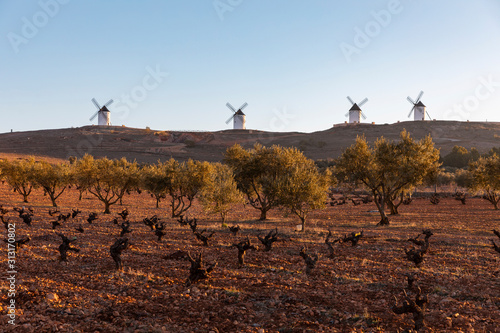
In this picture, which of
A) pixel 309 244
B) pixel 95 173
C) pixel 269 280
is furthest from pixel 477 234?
pixel 95 173

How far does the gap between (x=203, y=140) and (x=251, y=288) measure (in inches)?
5678

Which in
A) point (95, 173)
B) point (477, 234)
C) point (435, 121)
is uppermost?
point (435, 121)

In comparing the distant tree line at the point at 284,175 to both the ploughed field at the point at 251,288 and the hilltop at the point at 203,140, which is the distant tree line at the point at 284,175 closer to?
the ploughed field at the point at 251,288

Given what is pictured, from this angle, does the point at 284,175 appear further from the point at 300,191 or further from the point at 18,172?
the point at 18,172

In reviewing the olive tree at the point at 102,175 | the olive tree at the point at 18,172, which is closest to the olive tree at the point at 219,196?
the olive tree at the point at 102,175

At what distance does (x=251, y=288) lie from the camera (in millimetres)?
15852

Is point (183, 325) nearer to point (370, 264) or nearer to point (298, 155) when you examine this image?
point (370, 264)

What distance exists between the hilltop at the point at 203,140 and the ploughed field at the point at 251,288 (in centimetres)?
10021

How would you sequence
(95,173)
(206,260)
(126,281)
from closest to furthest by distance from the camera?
1. (126,281)
2. (206,260)
3. (95,173)

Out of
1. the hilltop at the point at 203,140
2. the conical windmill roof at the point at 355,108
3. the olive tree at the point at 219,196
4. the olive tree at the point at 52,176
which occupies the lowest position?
the olive tree at the point at 219,196

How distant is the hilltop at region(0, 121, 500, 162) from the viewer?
12950 centimetres

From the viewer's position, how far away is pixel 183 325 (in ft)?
38.6

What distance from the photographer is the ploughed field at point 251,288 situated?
11.9m

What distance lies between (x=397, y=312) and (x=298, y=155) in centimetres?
3117
